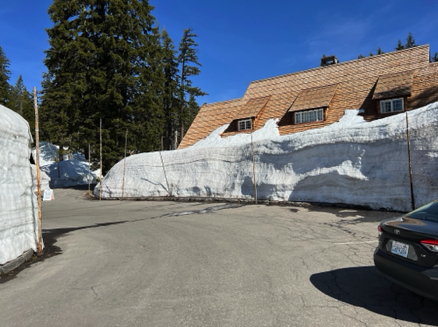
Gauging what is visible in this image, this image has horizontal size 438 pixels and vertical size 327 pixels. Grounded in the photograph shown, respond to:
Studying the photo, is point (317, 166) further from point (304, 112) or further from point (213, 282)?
point (213, 282)

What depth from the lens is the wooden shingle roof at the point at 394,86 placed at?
15.9m

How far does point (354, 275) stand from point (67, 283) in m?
4.77

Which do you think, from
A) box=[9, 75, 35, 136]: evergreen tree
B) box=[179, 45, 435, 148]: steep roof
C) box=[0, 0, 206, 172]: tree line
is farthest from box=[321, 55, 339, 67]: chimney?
box=[9, 75, 35, 136]: evergreen tree

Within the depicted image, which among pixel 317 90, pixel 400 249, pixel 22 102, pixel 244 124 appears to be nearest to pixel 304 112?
pixel 317 90

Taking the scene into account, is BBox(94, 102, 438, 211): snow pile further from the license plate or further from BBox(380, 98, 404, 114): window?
the license plate

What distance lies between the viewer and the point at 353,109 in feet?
57.3

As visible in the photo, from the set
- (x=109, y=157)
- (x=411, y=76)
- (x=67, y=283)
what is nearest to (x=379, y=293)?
(x=67, y=283)

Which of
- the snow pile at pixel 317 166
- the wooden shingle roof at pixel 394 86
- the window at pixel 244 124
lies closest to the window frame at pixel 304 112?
the snow pile at pixel 317 166

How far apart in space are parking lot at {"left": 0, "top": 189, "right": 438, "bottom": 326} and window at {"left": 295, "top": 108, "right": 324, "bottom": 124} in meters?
10.3

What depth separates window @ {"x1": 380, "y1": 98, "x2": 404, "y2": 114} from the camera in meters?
15.9

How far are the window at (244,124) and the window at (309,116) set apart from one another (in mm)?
3405

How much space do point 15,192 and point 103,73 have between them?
24.0 metres

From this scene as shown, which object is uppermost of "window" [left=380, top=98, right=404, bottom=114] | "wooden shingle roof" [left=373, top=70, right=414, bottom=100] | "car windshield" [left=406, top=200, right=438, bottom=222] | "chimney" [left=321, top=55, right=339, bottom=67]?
"chimney" [left=321, top=55, right=339, bottom=67]

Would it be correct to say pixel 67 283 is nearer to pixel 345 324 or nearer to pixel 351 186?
pixel 345 324
